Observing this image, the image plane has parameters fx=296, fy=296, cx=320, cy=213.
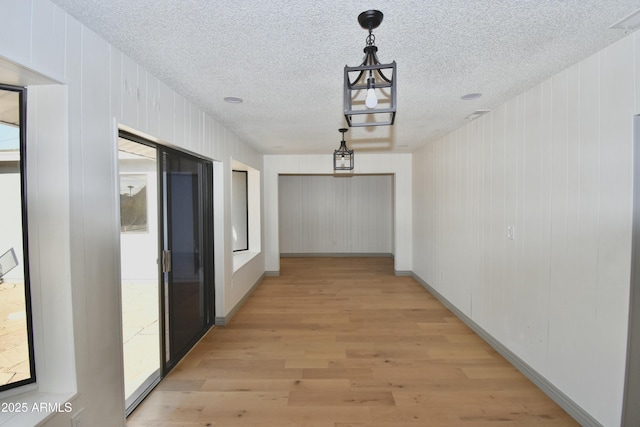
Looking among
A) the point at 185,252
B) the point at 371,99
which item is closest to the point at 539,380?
the point at 371,99

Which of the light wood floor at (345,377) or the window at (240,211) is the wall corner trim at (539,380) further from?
the window at (240,211)

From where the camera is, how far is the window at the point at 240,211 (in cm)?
543

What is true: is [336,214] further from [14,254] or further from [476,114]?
[14,254]

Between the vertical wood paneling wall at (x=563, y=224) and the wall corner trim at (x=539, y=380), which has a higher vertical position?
the vertical wood paneling wall at (x=563, y=224)

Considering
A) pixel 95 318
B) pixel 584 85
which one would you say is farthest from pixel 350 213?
pixel 95 318

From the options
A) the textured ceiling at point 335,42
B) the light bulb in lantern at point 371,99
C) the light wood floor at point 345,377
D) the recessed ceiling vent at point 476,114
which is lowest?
the light wood floor at point 345,377

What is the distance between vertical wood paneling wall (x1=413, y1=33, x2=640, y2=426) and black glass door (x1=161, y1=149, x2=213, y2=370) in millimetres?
3102

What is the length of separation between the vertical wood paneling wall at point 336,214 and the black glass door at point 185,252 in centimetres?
477

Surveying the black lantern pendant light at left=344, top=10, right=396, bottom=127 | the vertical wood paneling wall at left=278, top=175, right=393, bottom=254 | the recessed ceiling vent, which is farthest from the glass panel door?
the recessed ceiling vent

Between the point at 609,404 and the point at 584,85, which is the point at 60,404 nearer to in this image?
the point at 609,404

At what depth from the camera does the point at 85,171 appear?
158 centimetres

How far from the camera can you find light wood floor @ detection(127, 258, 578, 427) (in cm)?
208

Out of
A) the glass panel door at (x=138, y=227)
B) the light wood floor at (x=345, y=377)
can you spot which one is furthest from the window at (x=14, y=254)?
the glass panel door at (x=138, y=227)

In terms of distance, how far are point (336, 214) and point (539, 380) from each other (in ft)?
20.1
